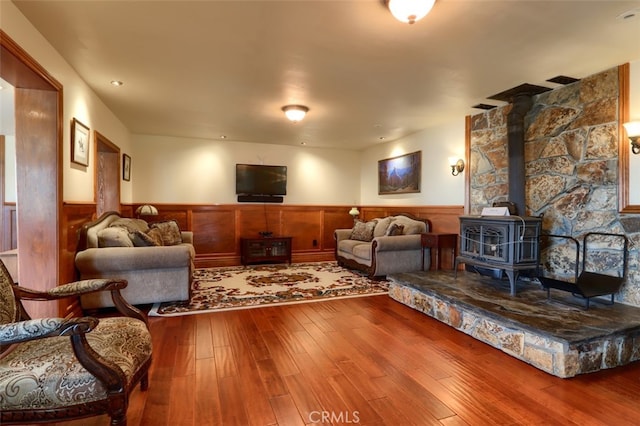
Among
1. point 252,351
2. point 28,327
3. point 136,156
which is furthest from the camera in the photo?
point 136,156

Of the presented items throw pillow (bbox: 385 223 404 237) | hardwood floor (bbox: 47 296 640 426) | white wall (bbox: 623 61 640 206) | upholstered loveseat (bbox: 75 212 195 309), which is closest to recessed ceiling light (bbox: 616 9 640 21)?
white wall (bbox: 623 61 640 206)

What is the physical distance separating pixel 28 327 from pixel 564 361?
116 inches

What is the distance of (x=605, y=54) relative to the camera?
2.73 metres

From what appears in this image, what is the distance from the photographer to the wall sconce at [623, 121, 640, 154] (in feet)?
8.98

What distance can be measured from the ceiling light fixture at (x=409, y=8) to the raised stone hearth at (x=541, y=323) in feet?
7.38

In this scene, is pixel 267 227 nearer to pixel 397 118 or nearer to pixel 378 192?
pixel 378 192

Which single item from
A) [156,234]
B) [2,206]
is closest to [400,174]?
[156,234]

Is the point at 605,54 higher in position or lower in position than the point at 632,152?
higher

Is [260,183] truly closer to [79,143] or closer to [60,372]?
[79,143]

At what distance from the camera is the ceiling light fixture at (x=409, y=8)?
6.17ft

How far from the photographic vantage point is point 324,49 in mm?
2650

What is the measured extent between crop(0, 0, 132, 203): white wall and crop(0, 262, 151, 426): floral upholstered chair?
169 centimetres

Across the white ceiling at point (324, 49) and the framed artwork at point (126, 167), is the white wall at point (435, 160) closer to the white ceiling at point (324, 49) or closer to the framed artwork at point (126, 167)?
the white ceiling at point (324, 49)

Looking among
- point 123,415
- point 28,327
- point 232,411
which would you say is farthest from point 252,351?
point 28,327
